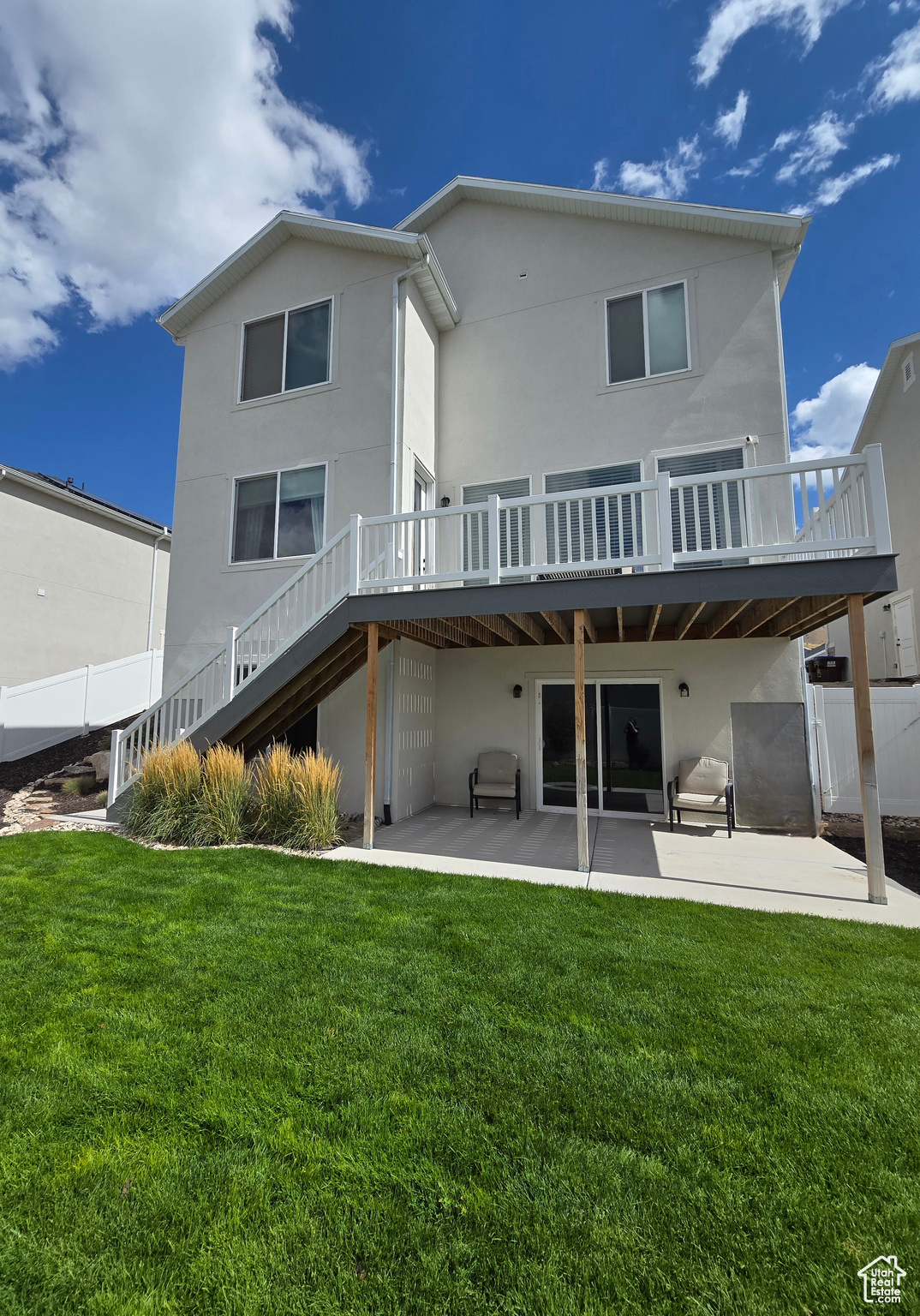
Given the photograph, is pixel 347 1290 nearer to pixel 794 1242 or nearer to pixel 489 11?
pixel 794 1242

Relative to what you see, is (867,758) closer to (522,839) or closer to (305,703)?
(522,839)

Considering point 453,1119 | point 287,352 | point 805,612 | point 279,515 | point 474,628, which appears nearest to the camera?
point 453,1119

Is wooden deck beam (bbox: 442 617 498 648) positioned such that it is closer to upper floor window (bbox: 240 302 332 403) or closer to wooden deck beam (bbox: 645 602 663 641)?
wooden deck beam (bbox: 645 602 663 641)

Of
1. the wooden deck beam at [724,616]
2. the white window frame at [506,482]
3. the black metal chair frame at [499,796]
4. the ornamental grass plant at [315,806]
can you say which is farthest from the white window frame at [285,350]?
the wooden deck beam at [724,616]

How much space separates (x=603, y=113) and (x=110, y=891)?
14.9 metres

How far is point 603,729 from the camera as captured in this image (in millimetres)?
9016

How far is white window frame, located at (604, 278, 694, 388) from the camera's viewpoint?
348 inches

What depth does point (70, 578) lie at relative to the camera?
1462 centimetres

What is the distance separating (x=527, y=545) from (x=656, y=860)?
4.74 metres

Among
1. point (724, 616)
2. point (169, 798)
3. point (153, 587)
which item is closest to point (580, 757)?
point (724, 616)

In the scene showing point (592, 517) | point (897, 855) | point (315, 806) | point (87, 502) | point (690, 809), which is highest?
point (87, 502)

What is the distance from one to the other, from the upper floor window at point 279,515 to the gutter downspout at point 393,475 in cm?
133

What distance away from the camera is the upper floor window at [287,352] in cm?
964

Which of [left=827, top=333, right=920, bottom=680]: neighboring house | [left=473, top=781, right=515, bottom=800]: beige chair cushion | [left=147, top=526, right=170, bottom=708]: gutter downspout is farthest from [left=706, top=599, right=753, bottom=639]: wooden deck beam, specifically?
[left=147, top=526, right=170, bottom=708]: gutter downspout
